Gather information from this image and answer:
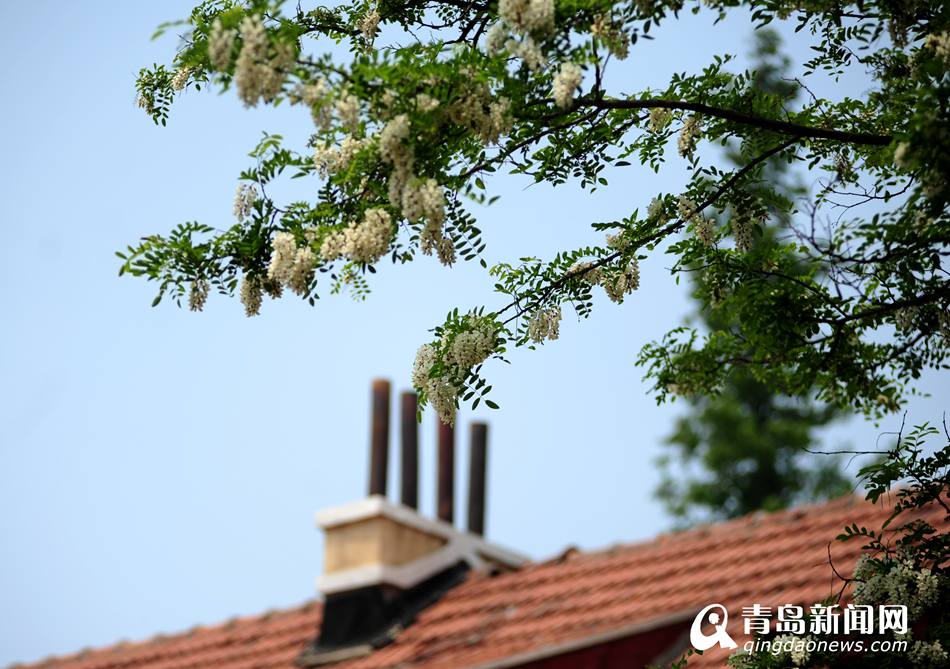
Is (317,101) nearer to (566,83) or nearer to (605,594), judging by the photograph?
(566,83)

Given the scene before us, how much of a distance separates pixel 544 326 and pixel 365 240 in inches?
36.9

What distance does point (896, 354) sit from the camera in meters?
6.19

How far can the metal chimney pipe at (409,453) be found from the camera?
39.0 ft

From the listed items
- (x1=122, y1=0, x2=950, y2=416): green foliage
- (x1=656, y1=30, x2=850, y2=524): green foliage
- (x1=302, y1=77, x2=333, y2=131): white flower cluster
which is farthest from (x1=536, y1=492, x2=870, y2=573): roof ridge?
(x1=656, y1=30, x2=850, y2=524): green foliage

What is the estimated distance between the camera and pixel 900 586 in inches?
205

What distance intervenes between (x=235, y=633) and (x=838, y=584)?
617 centimetres

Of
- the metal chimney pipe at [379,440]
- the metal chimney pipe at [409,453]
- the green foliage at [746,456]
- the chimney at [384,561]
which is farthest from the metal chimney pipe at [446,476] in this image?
the green foliage at [746,456]

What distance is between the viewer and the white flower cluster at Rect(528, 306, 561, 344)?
5.19 meters

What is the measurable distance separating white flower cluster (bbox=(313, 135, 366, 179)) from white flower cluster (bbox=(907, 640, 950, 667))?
9.29ft

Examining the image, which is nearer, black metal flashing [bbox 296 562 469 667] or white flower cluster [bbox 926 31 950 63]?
white flower cluster [bbox 926 31 950 63]

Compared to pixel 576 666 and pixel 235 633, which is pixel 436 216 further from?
pixel 235 633

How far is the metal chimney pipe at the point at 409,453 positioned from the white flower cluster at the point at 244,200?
6827 mm

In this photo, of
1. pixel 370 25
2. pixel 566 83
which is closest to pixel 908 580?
pixel 566 83

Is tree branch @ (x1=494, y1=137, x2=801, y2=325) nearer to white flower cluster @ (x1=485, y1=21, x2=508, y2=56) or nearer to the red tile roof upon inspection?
white flower cluster @ (x1=485, y1=21, x2=508, y2=56)
